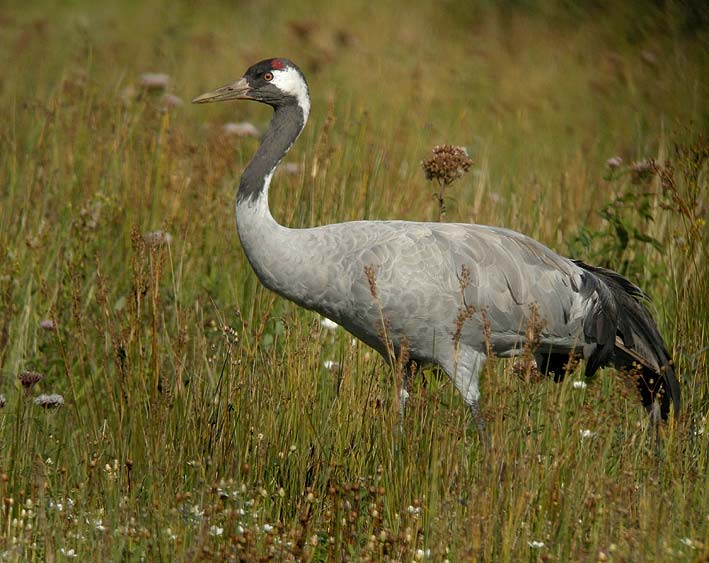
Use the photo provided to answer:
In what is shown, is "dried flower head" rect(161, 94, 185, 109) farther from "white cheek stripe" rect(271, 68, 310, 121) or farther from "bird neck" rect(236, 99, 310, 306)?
"bird neck" rect(236, 99, 310, 306)

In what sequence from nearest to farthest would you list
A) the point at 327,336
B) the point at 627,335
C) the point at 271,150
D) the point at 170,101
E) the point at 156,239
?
the point at 156,239 < the point at 271,150 < the point at 627,335 < the point at 327,336 < the point at 170,101

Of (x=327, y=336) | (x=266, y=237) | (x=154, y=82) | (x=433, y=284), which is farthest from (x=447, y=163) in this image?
(x=154, y=82)

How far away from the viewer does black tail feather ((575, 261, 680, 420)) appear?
461cm

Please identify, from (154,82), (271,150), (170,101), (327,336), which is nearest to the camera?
(271,150)

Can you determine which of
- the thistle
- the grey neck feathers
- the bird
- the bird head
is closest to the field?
the bird

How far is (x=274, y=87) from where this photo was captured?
468cm

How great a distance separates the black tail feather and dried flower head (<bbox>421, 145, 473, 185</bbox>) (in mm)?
790

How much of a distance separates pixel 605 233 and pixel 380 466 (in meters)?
2.29

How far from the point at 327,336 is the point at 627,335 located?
4.58 feet

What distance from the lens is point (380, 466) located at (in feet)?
11.8

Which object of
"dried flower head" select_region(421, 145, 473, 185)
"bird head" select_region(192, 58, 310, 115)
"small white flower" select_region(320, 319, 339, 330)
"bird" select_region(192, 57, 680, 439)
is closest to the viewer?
"bird" select_region(192, 57, 680, 439)

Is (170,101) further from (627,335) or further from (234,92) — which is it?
(627,335)

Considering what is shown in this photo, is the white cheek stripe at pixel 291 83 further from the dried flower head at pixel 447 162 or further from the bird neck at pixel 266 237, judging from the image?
the dried flower head at pixel 447 162

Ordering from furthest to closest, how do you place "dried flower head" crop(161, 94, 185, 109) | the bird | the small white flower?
1. "dried flower head" crop(161, 94, 185, 109)
2. the small white flower
3. the bird
